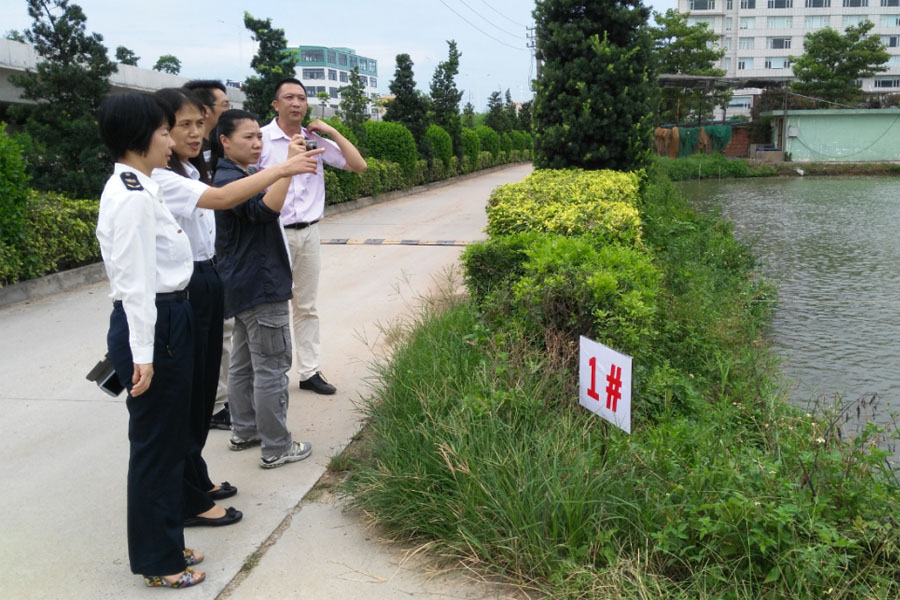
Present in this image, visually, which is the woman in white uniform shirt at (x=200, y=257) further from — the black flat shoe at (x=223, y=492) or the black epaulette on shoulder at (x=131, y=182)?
the black epaulette on shoulder at (x=131, y=182)

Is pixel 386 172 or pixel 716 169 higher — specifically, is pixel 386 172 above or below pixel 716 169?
above

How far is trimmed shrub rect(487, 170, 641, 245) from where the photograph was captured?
18.9 ft

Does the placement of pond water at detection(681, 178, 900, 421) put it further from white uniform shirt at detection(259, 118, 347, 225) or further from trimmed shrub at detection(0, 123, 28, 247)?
trimmed shrub at detection(0, 123, 28, 247)

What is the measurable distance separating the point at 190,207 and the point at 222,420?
74.0 inches

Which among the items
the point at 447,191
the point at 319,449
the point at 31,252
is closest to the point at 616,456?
the point at 319,449

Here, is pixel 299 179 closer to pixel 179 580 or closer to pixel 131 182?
pixel 131 182

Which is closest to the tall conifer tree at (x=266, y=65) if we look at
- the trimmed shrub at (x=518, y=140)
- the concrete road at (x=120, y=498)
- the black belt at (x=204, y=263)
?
the concrete road at (x=120, y=498)

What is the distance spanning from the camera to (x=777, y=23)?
261ft

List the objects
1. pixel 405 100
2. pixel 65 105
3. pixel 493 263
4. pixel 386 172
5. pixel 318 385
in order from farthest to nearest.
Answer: pixel 405 100 → pixel 386 172 → pixel 65 105 → pixel 318 385 → pixel 493 263

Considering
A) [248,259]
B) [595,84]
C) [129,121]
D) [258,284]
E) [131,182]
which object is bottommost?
[258,284]

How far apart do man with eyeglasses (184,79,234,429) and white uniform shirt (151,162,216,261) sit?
1038mm

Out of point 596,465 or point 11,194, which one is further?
point 11,194

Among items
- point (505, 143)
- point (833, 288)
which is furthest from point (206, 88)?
point (505, 143)

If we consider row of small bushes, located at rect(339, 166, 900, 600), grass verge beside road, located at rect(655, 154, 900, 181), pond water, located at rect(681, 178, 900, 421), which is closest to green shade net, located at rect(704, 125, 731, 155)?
grass verge beside road, located at rect(655, 154, 900, 181)
